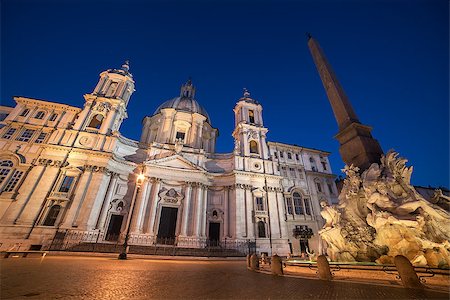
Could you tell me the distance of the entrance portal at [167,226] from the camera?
20.5m

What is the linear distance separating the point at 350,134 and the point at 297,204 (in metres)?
19.4

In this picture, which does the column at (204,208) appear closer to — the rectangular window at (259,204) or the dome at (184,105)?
the rectangular window at (259,204)

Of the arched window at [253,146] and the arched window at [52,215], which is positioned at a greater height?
the arched window at [253,146]

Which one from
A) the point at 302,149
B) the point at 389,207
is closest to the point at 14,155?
the point at 389,207

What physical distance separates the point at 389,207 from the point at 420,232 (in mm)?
977

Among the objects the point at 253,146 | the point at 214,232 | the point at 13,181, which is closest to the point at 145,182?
the point at 214,232

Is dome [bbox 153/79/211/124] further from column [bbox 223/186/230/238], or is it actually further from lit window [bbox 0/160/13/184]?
lit window [bbox 0/160/13/184]

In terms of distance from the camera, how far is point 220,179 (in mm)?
26203

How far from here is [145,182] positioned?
22.2m

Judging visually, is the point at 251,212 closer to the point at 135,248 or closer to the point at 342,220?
the point at 135,248

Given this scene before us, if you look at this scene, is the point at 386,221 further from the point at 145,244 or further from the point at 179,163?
the point at 179,163

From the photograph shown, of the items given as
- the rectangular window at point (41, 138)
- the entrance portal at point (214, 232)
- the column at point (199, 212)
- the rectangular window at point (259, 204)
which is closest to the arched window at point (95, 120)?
the rectangular window at point (41, 138)

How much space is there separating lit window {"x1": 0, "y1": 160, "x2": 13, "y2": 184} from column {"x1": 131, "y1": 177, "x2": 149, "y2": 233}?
40.8ft

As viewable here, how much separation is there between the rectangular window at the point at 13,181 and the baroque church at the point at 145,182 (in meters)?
0.07
